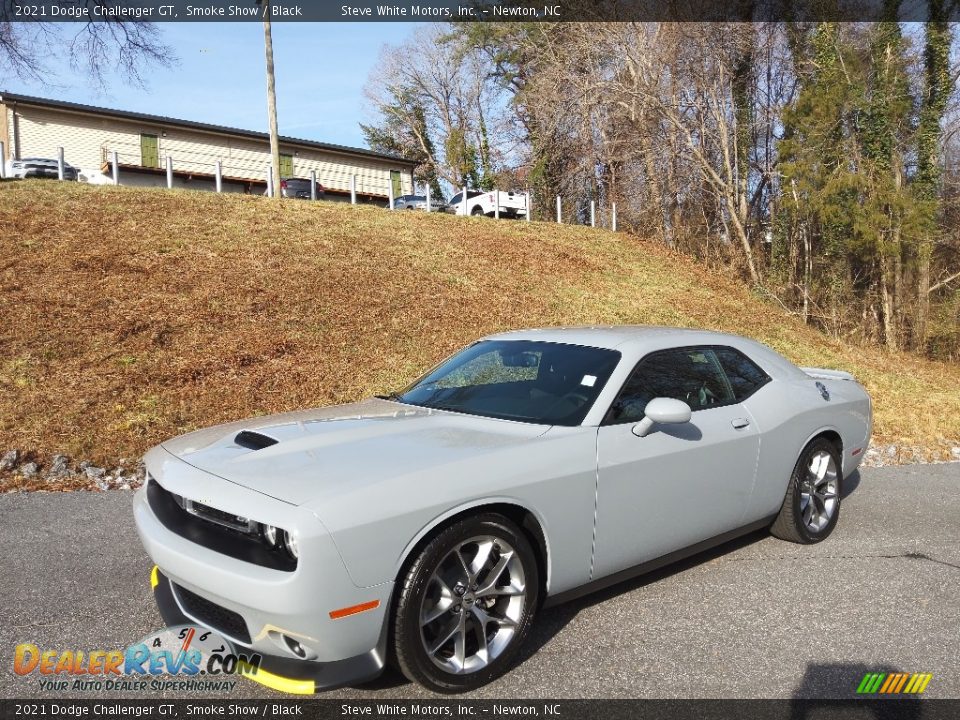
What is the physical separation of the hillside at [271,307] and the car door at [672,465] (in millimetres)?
5198

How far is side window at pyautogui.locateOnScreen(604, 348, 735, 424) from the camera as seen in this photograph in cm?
374

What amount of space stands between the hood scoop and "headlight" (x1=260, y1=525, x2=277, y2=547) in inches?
21.9

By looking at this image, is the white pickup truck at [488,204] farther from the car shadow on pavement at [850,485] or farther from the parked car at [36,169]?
the car shadow on pavement at [850,485]

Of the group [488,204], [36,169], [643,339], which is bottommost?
[643,339]

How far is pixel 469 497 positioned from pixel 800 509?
9.08 ft

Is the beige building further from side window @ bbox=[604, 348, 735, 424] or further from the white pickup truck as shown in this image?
side window @ bbox=[604, 348, 735, 424]

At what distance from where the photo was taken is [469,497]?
2.89 meters

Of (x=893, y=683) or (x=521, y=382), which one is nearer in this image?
(x=893, y=683)

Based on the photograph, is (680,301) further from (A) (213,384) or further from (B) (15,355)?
(B) (15,355)

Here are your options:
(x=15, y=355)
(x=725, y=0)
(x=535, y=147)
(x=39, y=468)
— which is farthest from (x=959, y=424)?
(x=535, y=147)

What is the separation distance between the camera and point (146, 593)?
12.6 ft

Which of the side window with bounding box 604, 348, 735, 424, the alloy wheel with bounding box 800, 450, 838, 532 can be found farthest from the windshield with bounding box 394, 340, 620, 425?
the alloy wheel with bounding box 800, 450, 838, 532

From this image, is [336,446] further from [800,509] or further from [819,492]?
[819,492]

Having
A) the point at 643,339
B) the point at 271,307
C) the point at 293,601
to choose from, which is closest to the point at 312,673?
the point at 293,601
